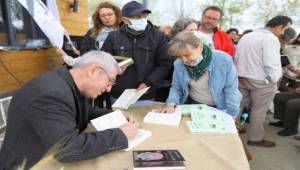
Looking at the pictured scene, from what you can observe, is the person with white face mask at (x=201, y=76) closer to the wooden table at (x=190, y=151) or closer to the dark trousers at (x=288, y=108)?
the wooden table at (x=190, y=151)

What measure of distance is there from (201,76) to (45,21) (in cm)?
Answer: 124

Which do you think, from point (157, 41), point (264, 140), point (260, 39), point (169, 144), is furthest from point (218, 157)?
point (264, 140)

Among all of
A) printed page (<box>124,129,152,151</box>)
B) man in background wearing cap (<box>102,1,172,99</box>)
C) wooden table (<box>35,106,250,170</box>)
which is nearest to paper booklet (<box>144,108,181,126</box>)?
wooden table (<box>35,106,250,170</box>)

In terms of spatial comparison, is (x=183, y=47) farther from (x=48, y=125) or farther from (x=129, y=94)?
(x=48, y=125)

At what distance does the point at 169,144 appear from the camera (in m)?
1.32

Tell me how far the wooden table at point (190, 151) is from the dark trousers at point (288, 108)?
2.39 metres

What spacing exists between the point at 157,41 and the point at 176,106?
2.01 feet

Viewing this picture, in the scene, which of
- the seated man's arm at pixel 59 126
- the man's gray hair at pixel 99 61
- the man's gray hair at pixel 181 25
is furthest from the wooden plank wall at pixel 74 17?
the seated man's arm at pixel 59 126

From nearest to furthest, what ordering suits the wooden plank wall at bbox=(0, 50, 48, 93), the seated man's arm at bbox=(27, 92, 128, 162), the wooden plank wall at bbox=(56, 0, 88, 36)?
the seated man's arm at bbox=(27, 92, 128, 162), the wooden plank wall at bbox=(0, 50, 48, 93), the wooden plank wall at bbox=(56, 0, 88, 36)

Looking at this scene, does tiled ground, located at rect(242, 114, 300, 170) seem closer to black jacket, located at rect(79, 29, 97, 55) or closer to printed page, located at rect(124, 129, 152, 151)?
printed page, located at rect(124, 129, 152, 151)

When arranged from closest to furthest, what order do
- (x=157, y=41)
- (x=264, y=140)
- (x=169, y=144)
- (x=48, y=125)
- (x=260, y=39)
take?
(x=48, y=125), (x=169, y=144), (x=157, y=41), (x=260, y=39), (x=264, y=140)

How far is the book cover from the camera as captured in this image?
107 centimetres

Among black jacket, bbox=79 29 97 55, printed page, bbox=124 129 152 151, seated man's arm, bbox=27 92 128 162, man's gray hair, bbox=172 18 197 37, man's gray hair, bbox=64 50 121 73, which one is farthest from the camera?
black jacket, bbox=79 29 97 55

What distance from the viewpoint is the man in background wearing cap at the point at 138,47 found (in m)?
2.16
